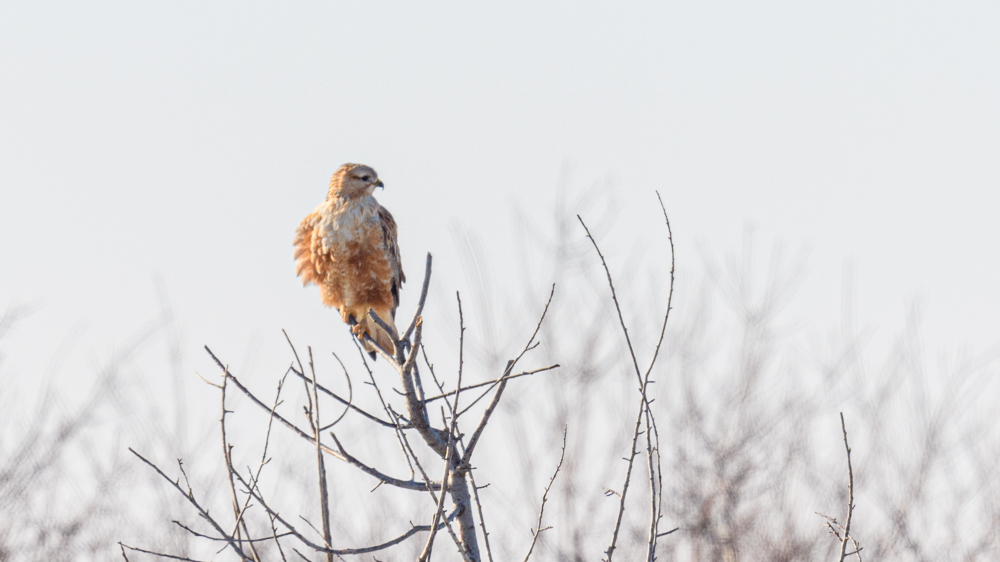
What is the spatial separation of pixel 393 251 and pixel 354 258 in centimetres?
24

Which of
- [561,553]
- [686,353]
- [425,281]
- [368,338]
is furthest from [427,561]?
[686,353]

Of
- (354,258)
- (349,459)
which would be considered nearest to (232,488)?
(349,459)

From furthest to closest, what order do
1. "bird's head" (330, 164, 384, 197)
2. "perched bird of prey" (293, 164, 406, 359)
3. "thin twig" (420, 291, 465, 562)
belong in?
"bird's head" (330, 164, 384, 197)
"perched bird of prey" (293, 164, 406, 359)
"thin twig" (420, 291, 465, 562)

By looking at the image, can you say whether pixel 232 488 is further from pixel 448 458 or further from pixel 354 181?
pixel 354 181

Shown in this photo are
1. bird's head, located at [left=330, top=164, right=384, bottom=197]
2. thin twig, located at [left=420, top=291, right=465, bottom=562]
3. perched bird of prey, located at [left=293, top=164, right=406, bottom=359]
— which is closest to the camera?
thin twig, located at [left=420, top=291, right=465, bottom=562]

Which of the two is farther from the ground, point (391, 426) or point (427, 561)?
point (391, 426)

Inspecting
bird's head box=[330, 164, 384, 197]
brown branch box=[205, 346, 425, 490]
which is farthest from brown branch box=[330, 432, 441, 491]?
bird's head box=[330, 164, 384, 197]

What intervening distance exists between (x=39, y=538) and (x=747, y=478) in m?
6.04

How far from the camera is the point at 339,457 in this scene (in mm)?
3258

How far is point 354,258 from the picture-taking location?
5797 mm

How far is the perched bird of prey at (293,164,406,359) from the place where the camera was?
19.1 feet

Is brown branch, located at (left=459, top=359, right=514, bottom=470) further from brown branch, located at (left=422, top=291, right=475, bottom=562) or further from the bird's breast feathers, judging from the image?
the bird's breast feathers

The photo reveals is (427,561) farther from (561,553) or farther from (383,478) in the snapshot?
(561,553)

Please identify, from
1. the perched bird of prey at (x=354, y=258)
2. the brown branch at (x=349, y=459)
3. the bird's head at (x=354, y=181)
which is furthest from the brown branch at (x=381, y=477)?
the bird's head at (x=354, y=181)
